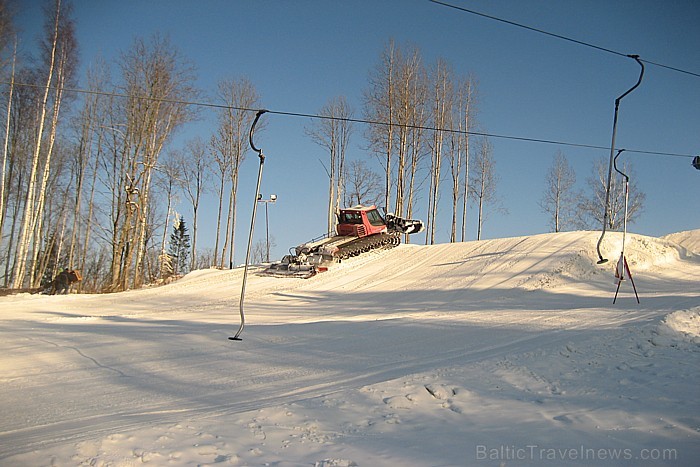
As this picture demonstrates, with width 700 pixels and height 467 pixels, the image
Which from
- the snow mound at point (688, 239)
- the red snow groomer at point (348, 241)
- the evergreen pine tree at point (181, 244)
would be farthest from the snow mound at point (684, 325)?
the evergreen pine tree at point (181, 244)

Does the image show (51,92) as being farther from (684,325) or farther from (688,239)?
(688,239)

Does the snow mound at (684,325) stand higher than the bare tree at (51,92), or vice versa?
the bare tree at (51,92)

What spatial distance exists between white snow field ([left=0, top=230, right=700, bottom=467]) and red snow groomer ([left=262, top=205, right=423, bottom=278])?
26.8 feet

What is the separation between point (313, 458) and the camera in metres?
3.77

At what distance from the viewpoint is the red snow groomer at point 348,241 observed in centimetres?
2227

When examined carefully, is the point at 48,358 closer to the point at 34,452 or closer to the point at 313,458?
the point at 34,452

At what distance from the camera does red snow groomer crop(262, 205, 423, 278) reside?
22.3 m

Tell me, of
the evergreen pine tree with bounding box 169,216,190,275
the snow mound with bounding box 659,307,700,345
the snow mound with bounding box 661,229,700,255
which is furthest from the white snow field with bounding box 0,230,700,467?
the evergreen pine tree with bounding box 169,216,190,275

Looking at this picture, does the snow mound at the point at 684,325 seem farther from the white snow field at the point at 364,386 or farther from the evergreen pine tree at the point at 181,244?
the evergreen pine tree at the point at 181,244

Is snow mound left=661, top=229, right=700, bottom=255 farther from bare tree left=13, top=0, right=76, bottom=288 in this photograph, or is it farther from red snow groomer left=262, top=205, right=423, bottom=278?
bare tree left=13, top=0, right=76, bottom=288

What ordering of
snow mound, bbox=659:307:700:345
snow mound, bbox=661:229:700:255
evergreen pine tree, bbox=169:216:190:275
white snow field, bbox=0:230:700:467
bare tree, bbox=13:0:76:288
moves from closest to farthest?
white snow field, bbox=0:230:700:467
snow mound, bbox=659:307:700:345
bare tree, bbox=13:0:76:288
snow mound, bbox=661:229:700:255
evergreen pine tree, bbox=169:216:190:275

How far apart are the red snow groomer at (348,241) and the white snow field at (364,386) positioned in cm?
816

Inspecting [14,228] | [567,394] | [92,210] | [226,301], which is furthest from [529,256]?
[14,228]

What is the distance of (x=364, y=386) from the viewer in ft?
18.3
